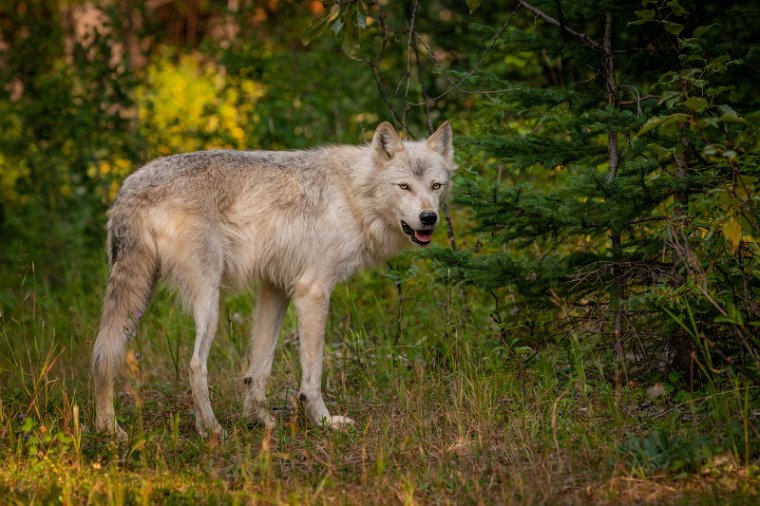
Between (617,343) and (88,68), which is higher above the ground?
(88,68)

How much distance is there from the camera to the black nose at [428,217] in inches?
221

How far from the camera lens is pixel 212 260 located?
213 inches

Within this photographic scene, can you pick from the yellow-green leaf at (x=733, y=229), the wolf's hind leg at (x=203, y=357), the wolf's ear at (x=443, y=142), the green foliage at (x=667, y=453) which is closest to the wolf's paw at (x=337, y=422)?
the wolf's hind leg at (x=203, y=357)

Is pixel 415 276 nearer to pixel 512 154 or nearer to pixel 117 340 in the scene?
pixel 512 154

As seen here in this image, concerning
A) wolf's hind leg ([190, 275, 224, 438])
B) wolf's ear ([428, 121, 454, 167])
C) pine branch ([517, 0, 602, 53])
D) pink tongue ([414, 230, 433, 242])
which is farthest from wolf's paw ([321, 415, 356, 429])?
pine branch ([517, 0, 602, 53])

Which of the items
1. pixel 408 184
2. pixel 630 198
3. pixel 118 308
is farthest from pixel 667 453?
pixel 118 308

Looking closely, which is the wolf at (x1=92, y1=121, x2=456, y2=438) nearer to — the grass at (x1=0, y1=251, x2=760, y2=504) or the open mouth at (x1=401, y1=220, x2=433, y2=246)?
the open mouth at (x1=401, y1=220, x2=433, y2=246)

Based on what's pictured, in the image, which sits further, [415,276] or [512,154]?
[415,276]

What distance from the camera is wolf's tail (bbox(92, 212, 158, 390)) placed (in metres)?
5.08

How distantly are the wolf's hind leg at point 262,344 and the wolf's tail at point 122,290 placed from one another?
101 cm

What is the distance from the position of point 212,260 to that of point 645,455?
2995 millimetres

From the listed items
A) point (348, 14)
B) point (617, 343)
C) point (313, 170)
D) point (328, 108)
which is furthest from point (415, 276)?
point (328, 108)

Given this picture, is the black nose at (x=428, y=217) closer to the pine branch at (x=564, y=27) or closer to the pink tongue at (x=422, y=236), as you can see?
the pink tongue at (x=422, y=236)

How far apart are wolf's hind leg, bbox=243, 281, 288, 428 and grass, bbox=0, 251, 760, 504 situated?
18 cm
